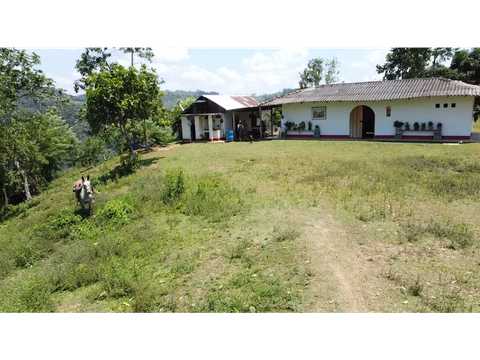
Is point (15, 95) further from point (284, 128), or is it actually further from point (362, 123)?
point (362, 123)

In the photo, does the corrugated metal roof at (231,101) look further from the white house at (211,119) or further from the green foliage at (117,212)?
the green foliage at (117,212)

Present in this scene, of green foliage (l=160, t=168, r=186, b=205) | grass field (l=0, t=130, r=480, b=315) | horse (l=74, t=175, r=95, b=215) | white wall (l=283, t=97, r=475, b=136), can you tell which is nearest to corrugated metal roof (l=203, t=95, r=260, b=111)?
white wall (l=283, t=97, r=475, b=136)

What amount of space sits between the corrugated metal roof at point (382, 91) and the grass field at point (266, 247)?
758 cm

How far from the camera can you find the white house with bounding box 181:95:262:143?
25859 mm

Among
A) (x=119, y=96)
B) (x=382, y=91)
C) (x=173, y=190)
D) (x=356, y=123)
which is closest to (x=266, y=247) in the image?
(x=173, y=190)

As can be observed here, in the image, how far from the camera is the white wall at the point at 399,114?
18.6 metres

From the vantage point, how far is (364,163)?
13.4 meters

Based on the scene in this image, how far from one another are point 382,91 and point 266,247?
61.4 feet

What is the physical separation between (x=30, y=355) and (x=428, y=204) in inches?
357

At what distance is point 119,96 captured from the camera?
16406 mm

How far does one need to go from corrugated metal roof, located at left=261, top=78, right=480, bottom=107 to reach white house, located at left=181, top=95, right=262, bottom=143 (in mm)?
3114

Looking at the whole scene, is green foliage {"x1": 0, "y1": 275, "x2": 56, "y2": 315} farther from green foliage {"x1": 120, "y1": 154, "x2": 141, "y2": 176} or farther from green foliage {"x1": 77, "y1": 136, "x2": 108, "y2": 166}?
green foliage {"x1": 77, "y1": 136, "x2": 108, "y2": 166}

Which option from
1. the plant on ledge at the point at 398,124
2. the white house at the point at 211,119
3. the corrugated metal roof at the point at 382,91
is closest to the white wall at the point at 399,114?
the plant on ledge at the point at 398,124
